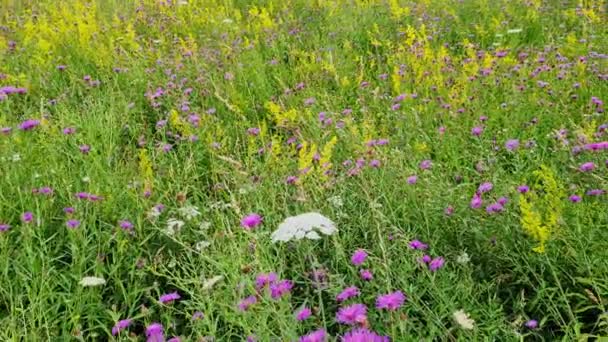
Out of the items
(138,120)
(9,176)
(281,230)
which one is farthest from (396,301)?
(138,120)

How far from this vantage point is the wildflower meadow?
1678mm

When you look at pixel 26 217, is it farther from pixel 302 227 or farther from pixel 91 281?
pixel 302 227

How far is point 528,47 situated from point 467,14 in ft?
3.00

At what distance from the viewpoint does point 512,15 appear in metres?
4.75

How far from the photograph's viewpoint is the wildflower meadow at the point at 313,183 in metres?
1.68

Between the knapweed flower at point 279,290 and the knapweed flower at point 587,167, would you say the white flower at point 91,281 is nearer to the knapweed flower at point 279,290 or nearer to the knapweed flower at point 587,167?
the knapweed flower at point 279,290

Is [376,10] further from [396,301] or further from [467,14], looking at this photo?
[396,301]

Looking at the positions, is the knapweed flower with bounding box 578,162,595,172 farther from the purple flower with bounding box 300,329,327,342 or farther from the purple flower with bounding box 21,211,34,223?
the purple flower with bounding box 21,211,34,223

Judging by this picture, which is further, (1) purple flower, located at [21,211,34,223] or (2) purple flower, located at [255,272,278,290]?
(1) purple flower, located at [21,211,34,223]

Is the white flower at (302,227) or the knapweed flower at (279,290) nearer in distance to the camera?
the knapweed flower at (279,290)

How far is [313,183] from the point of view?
2.24 meters

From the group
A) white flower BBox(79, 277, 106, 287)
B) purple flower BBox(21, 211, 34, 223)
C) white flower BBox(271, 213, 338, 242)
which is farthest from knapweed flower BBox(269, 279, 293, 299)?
purple flower BBox(21, 211, 34, 223)

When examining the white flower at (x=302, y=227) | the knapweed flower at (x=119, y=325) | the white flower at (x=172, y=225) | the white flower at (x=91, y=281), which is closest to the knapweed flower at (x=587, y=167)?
the white flower at (x=302, y=227)

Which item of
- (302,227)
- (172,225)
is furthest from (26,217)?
(302,227)
